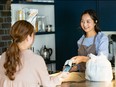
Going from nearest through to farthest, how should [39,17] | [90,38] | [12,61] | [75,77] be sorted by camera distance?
1. [12,61]
2. [75,77]
3. [90,38]
4. [39,17]

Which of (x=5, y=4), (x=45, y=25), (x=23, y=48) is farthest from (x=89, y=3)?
(x=23, y=48)

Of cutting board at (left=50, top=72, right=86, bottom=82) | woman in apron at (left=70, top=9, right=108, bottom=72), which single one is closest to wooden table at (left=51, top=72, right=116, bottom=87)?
cutting board at (left=50, top=72, right=86, bottom=82)

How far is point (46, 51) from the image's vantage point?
16.2ft

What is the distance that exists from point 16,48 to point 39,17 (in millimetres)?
2783

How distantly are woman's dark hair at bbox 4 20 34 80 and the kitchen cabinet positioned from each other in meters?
2.40

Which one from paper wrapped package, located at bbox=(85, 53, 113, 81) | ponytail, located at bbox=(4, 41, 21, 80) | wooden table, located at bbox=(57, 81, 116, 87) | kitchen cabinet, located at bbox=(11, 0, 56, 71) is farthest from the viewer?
kitchen cabinet, located at bbox=(11, 0, 56, 71)

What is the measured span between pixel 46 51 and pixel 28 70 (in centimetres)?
287

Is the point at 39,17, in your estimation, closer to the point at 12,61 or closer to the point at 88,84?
the point at 88,84

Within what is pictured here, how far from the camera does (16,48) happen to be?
2092 millimetres

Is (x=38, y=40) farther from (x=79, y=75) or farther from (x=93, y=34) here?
(x=79, y=75)

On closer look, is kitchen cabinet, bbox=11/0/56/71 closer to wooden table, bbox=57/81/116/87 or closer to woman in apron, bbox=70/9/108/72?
woman in apron, bbox=70/9/108/72

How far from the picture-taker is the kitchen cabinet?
4.51 metres

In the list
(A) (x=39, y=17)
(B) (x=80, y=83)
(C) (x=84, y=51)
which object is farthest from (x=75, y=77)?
(A) (x=39, y=17)

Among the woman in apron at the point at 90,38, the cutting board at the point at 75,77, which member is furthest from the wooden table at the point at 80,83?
the woman in apron at the point at 90,38
